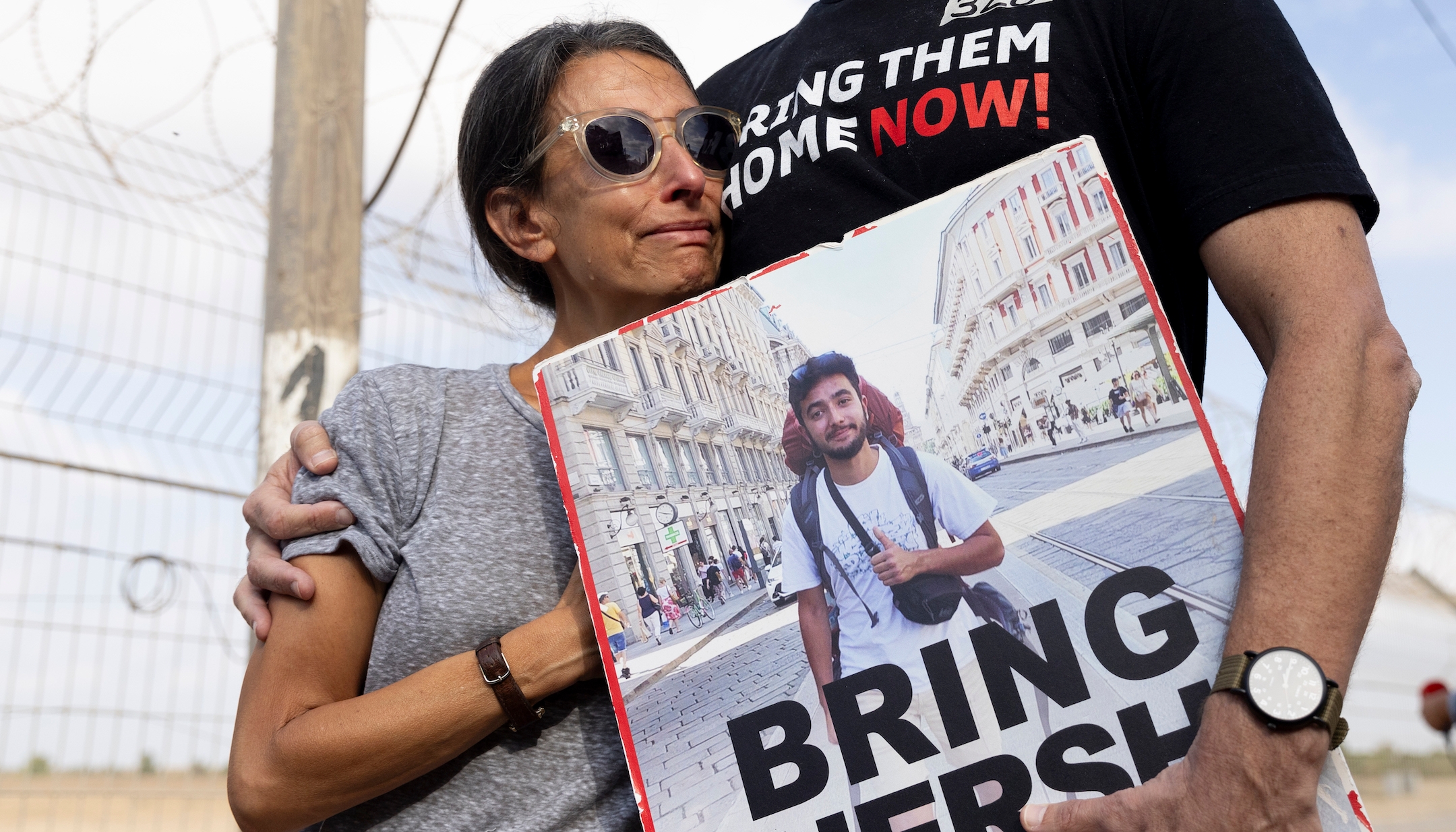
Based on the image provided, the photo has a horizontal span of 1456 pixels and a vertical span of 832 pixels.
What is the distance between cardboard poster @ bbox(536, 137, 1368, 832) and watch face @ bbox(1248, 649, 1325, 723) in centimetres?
6

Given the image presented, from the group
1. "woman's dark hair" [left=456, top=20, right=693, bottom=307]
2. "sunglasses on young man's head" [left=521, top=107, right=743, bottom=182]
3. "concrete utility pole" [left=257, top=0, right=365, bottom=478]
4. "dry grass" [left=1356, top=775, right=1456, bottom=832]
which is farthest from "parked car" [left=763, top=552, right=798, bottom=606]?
"dry grass" [left=1356, top=775, right=1456, bottom=832]

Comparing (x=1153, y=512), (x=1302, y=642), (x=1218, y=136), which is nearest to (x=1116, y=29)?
(x=1218, y=136)

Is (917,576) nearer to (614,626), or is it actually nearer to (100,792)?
(614,626)

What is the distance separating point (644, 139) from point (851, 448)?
2.63ft

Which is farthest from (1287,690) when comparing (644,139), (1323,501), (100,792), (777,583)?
(100,792)

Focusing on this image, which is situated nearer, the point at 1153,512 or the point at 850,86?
the point at 1153,512

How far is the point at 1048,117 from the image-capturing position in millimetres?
1440

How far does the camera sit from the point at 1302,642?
105cm

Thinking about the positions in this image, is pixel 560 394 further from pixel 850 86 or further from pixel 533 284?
pixel 533 284

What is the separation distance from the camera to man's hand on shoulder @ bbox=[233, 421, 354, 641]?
1578 millimetres

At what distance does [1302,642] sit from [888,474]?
0.45 metres

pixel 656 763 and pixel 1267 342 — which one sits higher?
pixel 1267 342

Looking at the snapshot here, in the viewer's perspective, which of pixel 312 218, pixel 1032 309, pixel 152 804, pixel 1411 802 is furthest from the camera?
pixel 1411 802

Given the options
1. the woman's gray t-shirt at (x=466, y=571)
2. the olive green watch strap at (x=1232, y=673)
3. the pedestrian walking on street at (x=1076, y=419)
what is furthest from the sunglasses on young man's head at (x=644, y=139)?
the olive green watch strap at (x=1232, y=673)
